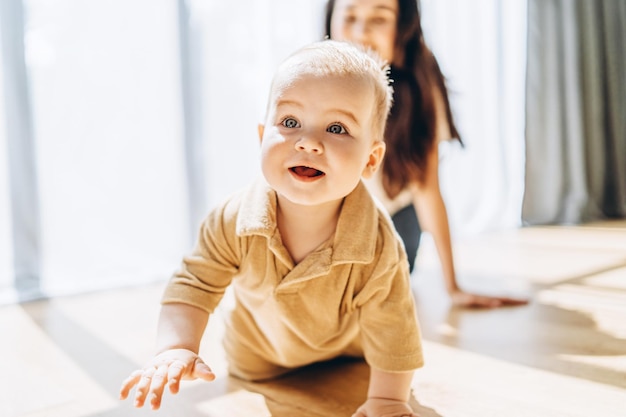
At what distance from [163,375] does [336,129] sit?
34 cm

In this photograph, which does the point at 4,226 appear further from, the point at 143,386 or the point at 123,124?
the point at 143,386

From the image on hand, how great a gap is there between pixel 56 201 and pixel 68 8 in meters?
0.53

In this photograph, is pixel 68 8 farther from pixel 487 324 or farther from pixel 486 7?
pixel 486 7

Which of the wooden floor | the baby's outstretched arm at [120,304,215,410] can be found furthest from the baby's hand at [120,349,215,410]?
the wooden floor

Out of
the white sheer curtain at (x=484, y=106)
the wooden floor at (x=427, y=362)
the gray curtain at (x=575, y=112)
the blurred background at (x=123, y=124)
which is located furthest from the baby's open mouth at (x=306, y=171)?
the gray curtain at (x=575, y=112)

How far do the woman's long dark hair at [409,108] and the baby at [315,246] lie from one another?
67cm

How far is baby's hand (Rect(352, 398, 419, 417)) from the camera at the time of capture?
74 cm

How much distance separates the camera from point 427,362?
1.01 meters

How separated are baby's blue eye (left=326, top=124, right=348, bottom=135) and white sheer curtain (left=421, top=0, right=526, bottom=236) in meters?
2.12

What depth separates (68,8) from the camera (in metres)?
1.66

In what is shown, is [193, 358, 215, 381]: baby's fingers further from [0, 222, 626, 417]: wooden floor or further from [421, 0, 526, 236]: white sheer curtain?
[421, 0, 526, 236]: white sheer curtain

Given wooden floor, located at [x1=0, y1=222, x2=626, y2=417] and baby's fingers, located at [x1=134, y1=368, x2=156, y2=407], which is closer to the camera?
baby's fingers, located at [x1=134, y1=368, x2=156, y2=407]

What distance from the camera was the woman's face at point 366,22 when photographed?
140cm

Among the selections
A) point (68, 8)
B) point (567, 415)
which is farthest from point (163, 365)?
point (68, 8)
